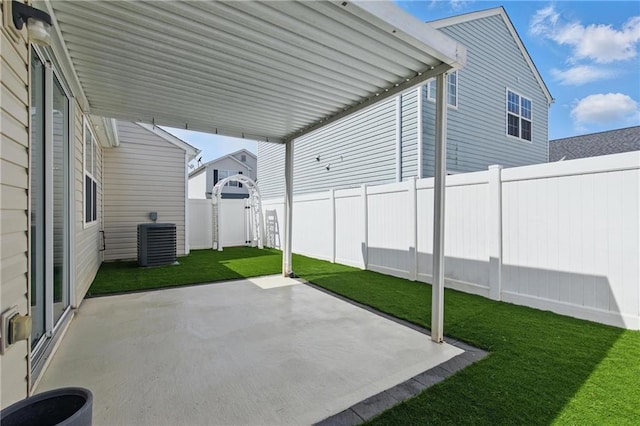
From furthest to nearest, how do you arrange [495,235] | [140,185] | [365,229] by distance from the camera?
1. [140,185]
2. [365,229]
3. [495,235]

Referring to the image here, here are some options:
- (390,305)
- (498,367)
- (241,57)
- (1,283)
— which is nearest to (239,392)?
(1,283)

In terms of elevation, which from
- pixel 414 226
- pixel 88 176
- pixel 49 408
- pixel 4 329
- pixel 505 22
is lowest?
pixel 49 408

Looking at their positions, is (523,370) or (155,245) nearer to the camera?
(523,370)

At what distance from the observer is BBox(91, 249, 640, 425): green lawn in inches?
74.0

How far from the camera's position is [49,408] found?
1.31m

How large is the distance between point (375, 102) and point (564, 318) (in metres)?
3.35

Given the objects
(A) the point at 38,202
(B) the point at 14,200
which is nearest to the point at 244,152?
(A) the point at 38,202

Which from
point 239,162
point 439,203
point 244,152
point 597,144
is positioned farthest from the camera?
point 244,152

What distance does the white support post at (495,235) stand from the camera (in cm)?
436

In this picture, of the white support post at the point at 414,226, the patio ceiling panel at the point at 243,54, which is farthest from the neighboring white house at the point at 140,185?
the white support post at the point at 414,226

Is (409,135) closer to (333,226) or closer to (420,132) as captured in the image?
(420,132)

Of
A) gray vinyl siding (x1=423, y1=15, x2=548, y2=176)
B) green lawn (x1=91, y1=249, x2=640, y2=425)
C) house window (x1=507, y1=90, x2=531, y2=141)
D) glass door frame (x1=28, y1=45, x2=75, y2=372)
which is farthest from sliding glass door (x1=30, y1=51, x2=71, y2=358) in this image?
house window (x1=507, y1=90, x2=531, y2=141)

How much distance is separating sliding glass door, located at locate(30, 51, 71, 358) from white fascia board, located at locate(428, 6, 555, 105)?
25.1ft

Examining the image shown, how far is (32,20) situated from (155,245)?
598 cm
